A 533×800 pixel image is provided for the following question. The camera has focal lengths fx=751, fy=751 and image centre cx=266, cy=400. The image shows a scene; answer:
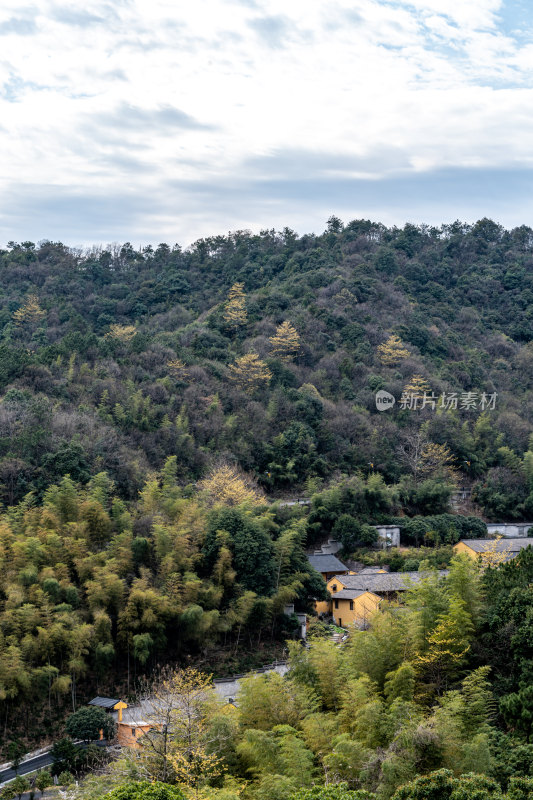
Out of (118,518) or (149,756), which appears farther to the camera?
(118,518)

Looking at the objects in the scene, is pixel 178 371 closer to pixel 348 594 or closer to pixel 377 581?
pixel 377 581

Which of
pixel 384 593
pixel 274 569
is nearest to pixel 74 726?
pixel 274 569

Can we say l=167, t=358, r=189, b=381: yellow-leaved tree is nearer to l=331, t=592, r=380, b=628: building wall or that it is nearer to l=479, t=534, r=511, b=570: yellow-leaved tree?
l=331, t=592, r=380, b=628: building wall

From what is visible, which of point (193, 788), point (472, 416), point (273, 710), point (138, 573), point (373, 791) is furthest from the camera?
point (472, 416)

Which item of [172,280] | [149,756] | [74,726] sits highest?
[172,280]

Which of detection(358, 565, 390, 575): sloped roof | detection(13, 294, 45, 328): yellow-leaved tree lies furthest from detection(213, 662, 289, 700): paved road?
detection(13, 294, 45, 328): yellow-leaved tree

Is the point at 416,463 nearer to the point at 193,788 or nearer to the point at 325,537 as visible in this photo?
the point at 325,537

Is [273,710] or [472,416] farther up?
[472,416]
